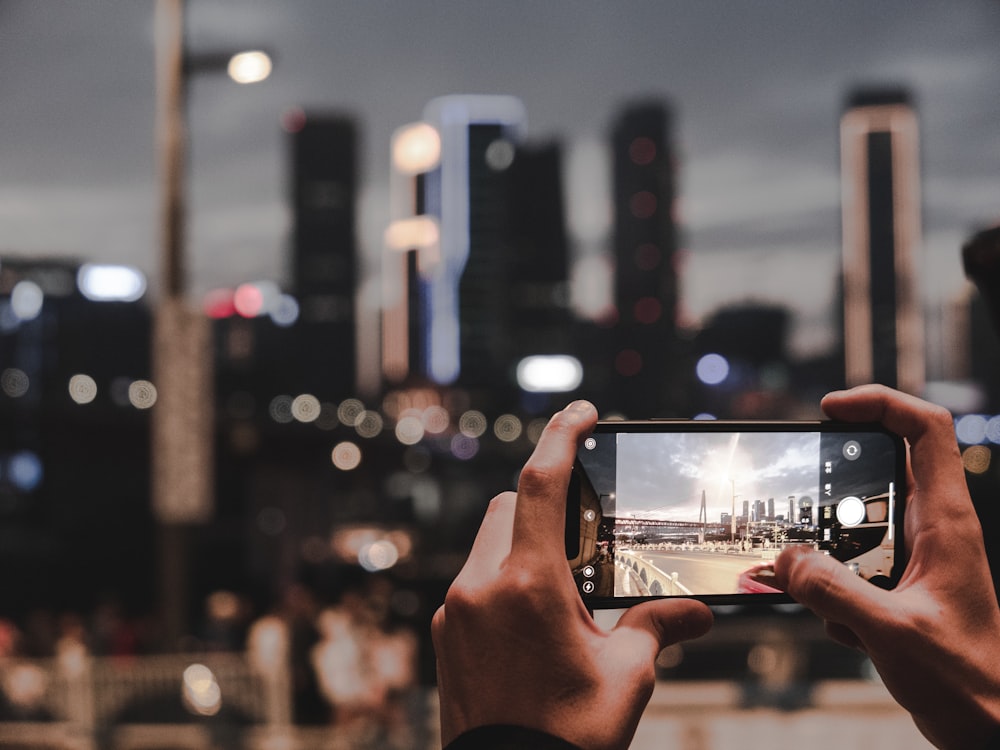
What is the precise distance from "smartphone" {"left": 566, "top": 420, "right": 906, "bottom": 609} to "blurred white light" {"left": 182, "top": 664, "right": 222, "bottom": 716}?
227 inches

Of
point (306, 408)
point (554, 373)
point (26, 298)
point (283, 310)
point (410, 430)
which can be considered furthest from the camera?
point (306, 408)

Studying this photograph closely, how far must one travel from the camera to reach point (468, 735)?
102 cm

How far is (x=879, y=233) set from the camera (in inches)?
721

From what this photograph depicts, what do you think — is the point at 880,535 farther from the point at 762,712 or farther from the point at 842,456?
the point at 762,712

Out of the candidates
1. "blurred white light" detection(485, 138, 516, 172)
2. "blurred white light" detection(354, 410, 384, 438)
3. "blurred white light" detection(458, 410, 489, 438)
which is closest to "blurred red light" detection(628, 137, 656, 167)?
"blurred white light" detection(485, 138, 516, 172)

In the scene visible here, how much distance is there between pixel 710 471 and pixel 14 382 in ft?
161

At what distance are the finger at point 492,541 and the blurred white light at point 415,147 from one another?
32.5 metres

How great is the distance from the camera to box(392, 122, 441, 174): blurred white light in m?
33.7

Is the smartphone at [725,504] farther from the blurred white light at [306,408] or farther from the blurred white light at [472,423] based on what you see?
the blurred white light at [472,423]

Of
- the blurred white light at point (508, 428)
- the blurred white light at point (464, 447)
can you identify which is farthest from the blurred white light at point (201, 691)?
the blurred white light at point (464, 447)

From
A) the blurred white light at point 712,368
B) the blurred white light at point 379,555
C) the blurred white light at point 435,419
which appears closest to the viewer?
the blurred white light at point 712,368

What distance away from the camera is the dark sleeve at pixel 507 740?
998 mm

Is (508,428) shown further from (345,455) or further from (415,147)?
(415,147)

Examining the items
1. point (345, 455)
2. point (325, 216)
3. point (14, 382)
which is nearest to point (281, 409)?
point (345, 455)
